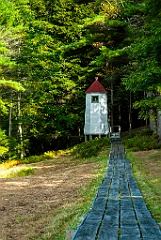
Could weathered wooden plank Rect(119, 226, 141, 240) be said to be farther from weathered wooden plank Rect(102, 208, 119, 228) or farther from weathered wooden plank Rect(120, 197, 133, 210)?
weathered wooden plank Rect(120, 197, 133, 210)

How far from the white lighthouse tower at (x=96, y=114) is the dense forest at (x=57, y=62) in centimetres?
221

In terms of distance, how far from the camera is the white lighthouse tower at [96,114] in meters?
24.9

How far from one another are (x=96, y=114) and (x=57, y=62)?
24.0 ft

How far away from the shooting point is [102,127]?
2492cm

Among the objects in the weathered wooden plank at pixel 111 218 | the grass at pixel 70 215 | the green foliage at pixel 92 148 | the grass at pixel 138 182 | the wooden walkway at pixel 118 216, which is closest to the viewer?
the wooden walkway at pixel 118 216

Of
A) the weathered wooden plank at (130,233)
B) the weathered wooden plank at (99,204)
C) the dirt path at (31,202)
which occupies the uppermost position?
the weathered wooden plank at (130,233)

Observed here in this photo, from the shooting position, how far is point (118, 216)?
584 centimetres

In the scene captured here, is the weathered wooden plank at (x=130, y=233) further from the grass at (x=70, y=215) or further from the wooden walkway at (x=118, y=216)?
the grass at (x=70, y=215)

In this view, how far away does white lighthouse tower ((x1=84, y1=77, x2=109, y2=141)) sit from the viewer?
2486 centimetres

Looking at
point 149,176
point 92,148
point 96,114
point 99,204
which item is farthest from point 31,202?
point 96,114

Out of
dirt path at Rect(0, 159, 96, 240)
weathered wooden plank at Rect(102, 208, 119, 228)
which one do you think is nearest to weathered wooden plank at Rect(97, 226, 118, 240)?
weathered wooden plank at Rect(102, 208, 119, 228)

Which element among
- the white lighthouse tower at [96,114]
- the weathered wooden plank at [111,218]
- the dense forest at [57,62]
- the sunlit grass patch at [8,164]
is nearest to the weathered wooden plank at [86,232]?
the weathered wooden plank at [111,218]

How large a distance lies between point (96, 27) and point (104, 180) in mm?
19016

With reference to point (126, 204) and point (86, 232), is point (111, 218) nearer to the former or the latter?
point (86, 232)
